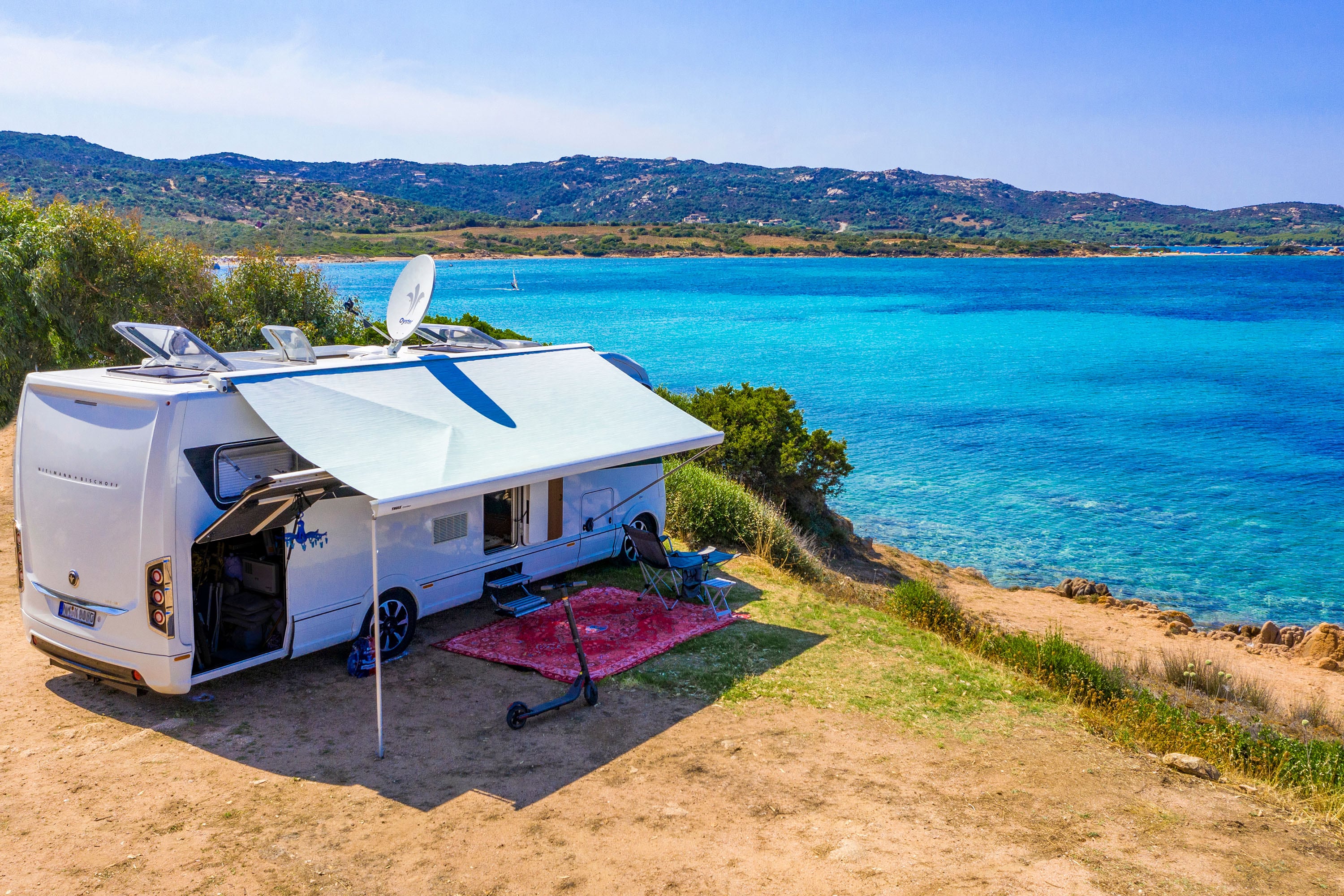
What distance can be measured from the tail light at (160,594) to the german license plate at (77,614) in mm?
604

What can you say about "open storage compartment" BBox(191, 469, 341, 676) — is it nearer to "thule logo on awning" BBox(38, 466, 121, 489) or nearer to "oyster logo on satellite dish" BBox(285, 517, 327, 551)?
"oyster logo on satellite dish" BBox(285, 517, 327, 551)

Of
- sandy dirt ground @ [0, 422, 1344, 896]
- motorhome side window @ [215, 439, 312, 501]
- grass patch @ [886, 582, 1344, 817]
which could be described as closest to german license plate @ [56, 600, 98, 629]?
sandy dirt ground @ [0, 422, 1344, 896]

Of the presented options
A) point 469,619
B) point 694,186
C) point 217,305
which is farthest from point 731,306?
point 694,186

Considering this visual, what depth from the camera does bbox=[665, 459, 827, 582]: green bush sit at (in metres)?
12.5

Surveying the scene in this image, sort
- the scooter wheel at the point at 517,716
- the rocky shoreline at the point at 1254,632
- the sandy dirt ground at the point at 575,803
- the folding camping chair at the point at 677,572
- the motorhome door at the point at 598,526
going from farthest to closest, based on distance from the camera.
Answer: the rocky shoreline at the point at 1254,632
the motorhome door at the point at 598,526
the folding camping chair at the point at 677,572
the scooter wheel at the point at 517,716
the sandy dirt ground at the point at 575,803

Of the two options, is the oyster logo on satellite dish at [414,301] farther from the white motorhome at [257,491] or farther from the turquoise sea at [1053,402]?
the turquoise sea at [1053,402]

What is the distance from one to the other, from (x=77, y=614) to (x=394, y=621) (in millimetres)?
2310

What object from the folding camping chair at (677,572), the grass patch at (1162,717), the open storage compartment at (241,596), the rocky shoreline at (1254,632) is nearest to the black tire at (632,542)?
the folding camping chair at (677,572)

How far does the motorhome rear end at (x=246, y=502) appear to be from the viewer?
6297 mm

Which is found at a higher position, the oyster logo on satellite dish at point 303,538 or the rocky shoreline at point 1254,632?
the oyster logo on satellite dish at point 303,538

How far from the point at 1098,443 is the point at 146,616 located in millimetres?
30287

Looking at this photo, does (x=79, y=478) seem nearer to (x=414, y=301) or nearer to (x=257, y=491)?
(x=257, y=491)

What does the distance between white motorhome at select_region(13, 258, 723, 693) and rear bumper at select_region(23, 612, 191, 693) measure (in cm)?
2

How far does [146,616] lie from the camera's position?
20.7 feet
